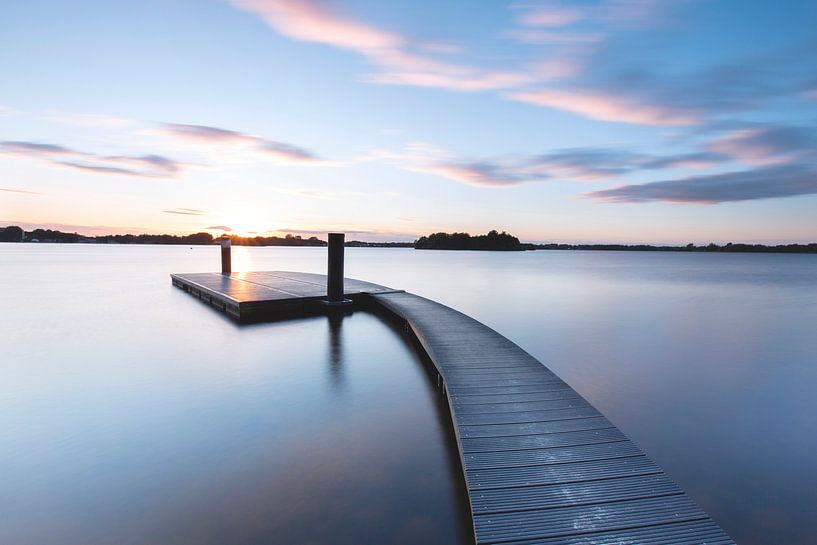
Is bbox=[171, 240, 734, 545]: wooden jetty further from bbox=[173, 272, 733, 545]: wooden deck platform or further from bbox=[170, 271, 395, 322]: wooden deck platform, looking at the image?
bbox=[170, 271, 395, 322]: wooden deck platform

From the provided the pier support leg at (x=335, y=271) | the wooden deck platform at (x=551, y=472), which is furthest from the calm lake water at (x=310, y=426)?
the pier support leg at (x=335, y=271)

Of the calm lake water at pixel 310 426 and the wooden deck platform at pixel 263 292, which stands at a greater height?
the wooden deck platform at pixel 263 292

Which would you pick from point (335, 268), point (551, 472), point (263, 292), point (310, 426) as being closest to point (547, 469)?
point (551, 472)

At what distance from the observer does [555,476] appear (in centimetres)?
329

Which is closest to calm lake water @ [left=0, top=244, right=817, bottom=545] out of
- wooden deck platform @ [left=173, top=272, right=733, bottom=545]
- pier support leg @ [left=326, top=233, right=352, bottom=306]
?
wooden deck platform @ [left=173, top=272, right=733, bottom=545]

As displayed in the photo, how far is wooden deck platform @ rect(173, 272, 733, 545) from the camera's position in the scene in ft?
8.85

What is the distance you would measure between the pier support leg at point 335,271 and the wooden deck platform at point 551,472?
7214mm

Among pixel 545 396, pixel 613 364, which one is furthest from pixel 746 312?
pixel 545 396

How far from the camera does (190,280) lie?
1836 centimetres

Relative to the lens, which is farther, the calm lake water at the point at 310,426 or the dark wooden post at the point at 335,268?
the dark wooden post at the point at 335,268

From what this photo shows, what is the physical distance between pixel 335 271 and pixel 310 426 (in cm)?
766

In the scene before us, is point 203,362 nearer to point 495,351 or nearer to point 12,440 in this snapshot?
point 12,440

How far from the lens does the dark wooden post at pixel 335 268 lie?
12.8 m

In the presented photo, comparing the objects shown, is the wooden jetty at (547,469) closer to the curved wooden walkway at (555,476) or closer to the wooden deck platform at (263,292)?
the curved wooden walkway at (555,476)
